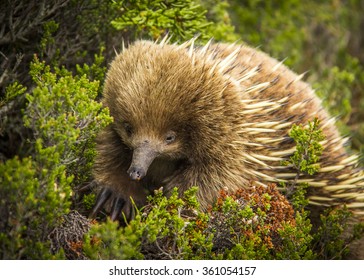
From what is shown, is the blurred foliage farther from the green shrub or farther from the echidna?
the green shrub

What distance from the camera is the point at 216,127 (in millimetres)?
3285

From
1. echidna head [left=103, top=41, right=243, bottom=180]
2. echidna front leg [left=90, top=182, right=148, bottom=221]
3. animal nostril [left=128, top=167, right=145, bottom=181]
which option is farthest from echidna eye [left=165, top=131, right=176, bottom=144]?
echidna front leg [left=90, top=182, right=148, bottom=221]

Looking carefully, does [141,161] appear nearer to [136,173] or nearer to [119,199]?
[136,173]

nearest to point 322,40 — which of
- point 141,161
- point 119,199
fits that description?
point 119,199

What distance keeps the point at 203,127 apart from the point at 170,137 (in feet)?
0.61

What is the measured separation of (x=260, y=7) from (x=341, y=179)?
3.65 meters

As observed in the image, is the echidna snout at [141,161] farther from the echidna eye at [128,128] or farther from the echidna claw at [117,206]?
the echidna claw at [117,206]

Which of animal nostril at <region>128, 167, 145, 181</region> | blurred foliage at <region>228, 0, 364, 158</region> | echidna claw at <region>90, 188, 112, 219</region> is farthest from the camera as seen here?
blurred foliage at <region>228, 0, 364, 158</region>

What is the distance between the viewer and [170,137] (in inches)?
128

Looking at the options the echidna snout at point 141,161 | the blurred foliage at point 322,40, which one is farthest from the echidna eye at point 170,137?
the blurred foliage at point 322,40

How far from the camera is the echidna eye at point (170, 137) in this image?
323 centimetres

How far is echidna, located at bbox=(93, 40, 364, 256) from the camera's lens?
10.4ft

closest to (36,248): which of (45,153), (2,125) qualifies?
(45,153)
